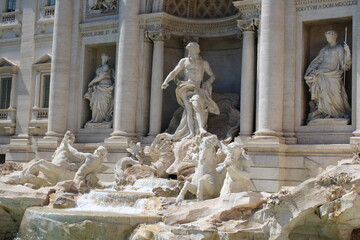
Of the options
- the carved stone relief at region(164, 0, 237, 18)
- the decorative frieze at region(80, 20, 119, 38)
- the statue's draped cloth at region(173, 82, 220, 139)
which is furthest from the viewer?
the decorative frieze at region(80, 20, 119, 38)

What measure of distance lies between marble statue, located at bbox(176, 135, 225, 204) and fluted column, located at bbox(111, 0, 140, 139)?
659 cm

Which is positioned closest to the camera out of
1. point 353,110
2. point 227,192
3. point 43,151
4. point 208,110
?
point 227,192

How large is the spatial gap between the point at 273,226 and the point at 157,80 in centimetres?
1112

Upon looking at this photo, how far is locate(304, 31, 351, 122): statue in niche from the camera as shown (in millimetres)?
20906

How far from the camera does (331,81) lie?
20953 mm

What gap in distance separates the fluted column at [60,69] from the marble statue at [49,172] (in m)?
3.38

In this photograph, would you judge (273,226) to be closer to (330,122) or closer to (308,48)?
(330,122)

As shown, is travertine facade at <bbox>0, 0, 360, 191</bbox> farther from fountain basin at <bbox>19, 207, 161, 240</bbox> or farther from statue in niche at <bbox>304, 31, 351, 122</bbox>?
fountain basin at <bbox>19, 207, 161, 240</bbox>

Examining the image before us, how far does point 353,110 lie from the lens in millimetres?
20469

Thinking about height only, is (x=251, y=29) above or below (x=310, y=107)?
above

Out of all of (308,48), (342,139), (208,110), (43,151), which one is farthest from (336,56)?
(43,151)

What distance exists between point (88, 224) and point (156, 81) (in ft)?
31.8

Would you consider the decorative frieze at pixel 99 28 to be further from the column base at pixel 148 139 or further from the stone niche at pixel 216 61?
the column base at pixel 148 139

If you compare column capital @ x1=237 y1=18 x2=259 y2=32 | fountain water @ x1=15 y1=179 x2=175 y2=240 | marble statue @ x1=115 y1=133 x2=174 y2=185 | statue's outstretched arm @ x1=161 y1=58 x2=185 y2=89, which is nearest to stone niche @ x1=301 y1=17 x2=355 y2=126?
column capital @ x1=237 y1=18 x2=259 y2=32
